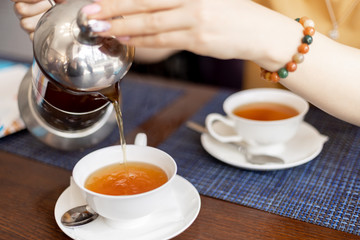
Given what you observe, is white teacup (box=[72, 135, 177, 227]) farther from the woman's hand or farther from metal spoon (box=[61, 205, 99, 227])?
the woman's hand

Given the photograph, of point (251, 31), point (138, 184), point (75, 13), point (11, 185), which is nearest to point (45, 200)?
point (11, 185)

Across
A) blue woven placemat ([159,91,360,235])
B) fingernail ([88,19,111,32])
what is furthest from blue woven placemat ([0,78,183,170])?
fingernail ([88,19,111,32])

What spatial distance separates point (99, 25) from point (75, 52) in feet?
0.19

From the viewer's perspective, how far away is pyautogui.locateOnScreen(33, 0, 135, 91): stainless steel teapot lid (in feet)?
1.86

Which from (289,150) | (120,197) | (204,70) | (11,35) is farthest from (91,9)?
(11,35)

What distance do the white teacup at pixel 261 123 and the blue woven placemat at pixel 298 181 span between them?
73 millimetres

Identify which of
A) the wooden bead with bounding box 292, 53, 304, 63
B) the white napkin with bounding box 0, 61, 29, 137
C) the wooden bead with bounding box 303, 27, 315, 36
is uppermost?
the wooden bead with bounding box 303, 27, 315, 36

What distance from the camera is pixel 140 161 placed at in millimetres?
697

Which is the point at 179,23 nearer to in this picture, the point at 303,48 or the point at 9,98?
the point at 303,48

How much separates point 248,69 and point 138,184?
36.1 inches

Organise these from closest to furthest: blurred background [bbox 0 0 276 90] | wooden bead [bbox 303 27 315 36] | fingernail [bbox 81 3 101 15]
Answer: fingernail [bbox 81 3 101 15], wooden bead [bbox 303 27 315 36], blurred background [bbox 0 0 276 90]

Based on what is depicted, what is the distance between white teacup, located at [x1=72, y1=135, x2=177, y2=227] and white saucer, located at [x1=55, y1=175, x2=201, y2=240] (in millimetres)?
19

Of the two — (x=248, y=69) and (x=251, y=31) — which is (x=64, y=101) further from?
(x=248, y=69)

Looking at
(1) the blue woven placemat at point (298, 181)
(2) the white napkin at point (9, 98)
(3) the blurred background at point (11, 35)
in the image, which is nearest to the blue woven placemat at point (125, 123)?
(2) the white napkin at point (9, 98)
